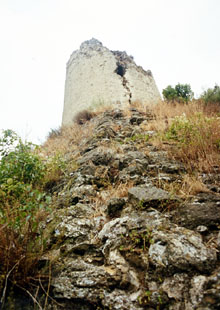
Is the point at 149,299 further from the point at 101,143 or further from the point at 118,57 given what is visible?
the point at 118,57

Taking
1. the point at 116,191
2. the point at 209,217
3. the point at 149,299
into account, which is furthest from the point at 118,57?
the point at 149,299

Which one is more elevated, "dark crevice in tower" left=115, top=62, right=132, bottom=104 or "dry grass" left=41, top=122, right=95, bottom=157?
"dark crevice in tower" left=115, top=62, right=132, bottom=104

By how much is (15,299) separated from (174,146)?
2.97 meters

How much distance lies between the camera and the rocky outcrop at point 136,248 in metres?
1.35

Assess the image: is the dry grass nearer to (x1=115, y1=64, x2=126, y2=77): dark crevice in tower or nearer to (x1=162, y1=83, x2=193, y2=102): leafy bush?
(x1=115, y1=64, x2=126, y2=77): dark crevice in tower

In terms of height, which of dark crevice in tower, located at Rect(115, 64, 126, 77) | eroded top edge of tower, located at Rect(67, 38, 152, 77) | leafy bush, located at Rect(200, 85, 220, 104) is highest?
eroded top edge of tower, located at Rect(67, 38, 152, 77)

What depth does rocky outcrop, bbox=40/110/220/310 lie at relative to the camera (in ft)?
4.43

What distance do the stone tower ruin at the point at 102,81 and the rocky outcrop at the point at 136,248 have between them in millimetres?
4828

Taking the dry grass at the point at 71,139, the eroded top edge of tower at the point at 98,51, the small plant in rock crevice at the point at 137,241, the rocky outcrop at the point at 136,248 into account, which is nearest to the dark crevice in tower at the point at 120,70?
the eroded top edge of tower at the point at 98,51

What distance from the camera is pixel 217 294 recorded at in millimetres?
1162

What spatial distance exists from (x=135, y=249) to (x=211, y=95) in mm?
5810

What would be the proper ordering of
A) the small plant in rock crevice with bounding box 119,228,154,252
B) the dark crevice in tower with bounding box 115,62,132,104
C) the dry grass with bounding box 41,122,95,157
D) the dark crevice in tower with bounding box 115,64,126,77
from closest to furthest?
1. the small plant in rock crevice with bounding box 119,228,154,252
2. the dry grass with bounding box 41,122,95,157
3. the dark crevice in tower with bounding box 115,62,132,104
4. the dark crevice in tower with bounding box 115,64,126,77

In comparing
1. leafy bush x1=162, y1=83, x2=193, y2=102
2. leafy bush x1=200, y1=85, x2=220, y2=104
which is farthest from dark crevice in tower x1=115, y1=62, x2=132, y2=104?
leafy bush x1=200, y1=85, x2=220, y2=104

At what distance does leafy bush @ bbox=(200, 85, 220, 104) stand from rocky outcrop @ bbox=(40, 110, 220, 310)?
3.90 m
